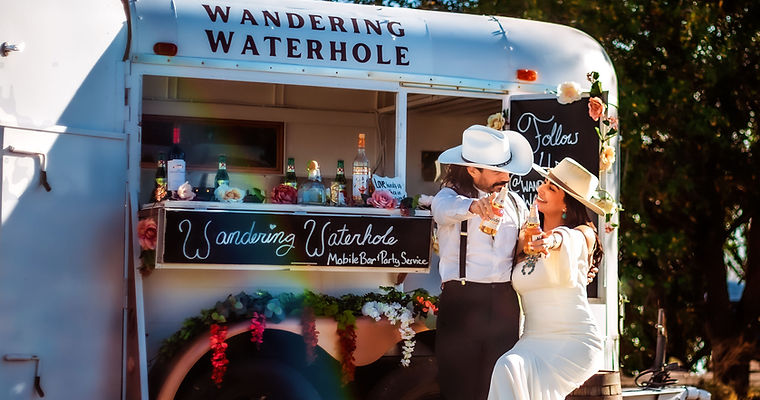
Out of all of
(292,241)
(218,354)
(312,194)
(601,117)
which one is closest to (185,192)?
(292,241)

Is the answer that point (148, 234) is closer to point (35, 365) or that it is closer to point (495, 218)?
point (35, 365)

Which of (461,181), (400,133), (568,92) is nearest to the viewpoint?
(461,181)

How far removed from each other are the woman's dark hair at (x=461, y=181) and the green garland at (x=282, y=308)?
848mm

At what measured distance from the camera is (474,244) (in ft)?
18.1

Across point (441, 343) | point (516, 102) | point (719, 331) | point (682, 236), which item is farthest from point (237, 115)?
point (719, 331)

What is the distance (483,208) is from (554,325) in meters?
0.70

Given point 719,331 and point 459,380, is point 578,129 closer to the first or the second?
point 459,380

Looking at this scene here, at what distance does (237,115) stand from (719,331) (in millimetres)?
6574

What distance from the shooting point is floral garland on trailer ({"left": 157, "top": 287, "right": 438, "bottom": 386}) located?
5703 millimetres

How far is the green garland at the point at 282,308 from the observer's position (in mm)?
5723

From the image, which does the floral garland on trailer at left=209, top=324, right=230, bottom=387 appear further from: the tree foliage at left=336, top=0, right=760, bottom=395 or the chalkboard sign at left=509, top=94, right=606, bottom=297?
the tree foliage at left=336, top=0, right=760, bottom=395

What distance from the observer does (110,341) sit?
559cm

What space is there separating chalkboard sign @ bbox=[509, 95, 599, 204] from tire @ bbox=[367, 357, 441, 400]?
1.67 metres

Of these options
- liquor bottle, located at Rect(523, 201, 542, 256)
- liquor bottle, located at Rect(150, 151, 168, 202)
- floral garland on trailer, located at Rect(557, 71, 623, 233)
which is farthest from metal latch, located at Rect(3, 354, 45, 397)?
floral garland on trailer, located at Rect(557, 71, 623, 233)
